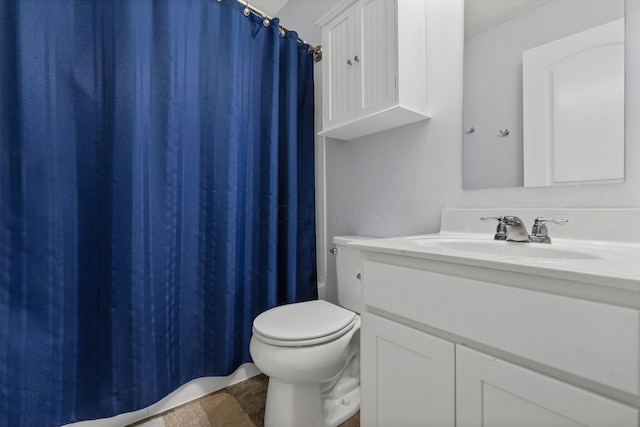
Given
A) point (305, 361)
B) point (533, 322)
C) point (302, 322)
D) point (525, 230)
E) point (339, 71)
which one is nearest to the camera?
point (533, 322)

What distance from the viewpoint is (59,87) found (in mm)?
923

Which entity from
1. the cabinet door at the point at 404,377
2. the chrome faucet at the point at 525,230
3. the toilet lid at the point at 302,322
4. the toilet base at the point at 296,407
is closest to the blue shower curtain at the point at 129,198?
the toilet lid at the point at 302,322

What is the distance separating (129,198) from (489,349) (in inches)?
46.4

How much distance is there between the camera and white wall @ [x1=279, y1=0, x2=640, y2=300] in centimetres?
77

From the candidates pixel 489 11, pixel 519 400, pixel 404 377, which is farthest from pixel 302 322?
pixel 489 11

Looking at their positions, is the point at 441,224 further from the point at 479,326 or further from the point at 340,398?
the point at 340,398

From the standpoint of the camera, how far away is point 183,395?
1.21 meters

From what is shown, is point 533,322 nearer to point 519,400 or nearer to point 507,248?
point 519,400

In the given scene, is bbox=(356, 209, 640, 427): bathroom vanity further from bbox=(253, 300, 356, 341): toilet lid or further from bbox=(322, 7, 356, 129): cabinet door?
bbox=(322, 7, 356, 129): cabinet door

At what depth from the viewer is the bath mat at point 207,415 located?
1.10 metres

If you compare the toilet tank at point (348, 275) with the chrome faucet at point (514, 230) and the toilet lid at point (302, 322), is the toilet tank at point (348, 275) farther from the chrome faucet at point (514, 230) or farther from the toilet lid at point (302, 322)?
the chrome faucet at point (514, 230)

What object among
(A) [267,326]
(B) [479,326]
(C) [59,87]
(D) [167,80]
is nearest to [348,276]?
(A) [267,326]

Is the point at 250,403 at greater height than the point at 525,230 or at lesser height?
lesser

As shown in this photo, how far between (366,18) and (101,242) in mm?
1381
